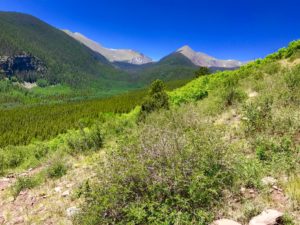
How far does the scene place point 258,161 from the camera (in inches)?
265

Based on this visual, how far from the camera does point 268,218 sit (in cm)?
468

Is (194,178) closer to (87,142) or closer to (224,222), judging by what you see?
(224,222)

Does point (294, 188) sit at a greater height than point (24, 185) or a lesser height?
greater

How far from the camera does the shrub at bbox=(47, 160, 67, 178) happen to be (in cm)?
1116

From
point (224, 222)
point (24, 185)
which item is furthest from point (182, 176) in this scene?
point (24, 185)

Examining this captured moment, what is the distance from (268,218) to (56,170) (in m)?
8.89

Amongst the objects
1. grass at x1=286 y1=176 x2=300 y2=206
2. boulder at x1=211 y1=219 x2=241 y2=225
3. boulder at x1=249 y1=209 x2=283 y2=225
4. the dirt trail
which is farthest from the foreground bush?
the dirt trail

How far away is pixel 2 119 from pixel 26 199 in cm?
13747

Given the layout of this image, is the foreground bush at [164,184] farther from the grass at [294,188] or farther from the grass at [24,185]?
the grass at [24,185]

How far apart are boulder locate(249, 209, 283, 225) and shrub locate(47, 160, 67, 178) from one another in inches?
330

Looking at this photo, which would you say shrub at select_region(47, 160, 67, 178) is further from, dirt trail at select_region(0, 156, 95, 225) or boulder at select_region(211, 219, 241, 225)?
boulder at select_region(211, 219, 241, 225)

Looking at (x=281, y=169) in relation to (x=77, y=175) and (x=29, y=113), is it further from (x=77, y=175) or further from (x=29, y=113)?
(x=29, y=113)

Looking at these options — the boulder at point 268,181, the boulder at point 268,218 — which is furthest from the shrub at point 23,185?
the boulder at point 268,218

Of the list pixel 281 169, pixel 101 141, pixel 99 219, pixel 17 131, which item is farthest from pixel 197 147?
pixel 17 131
